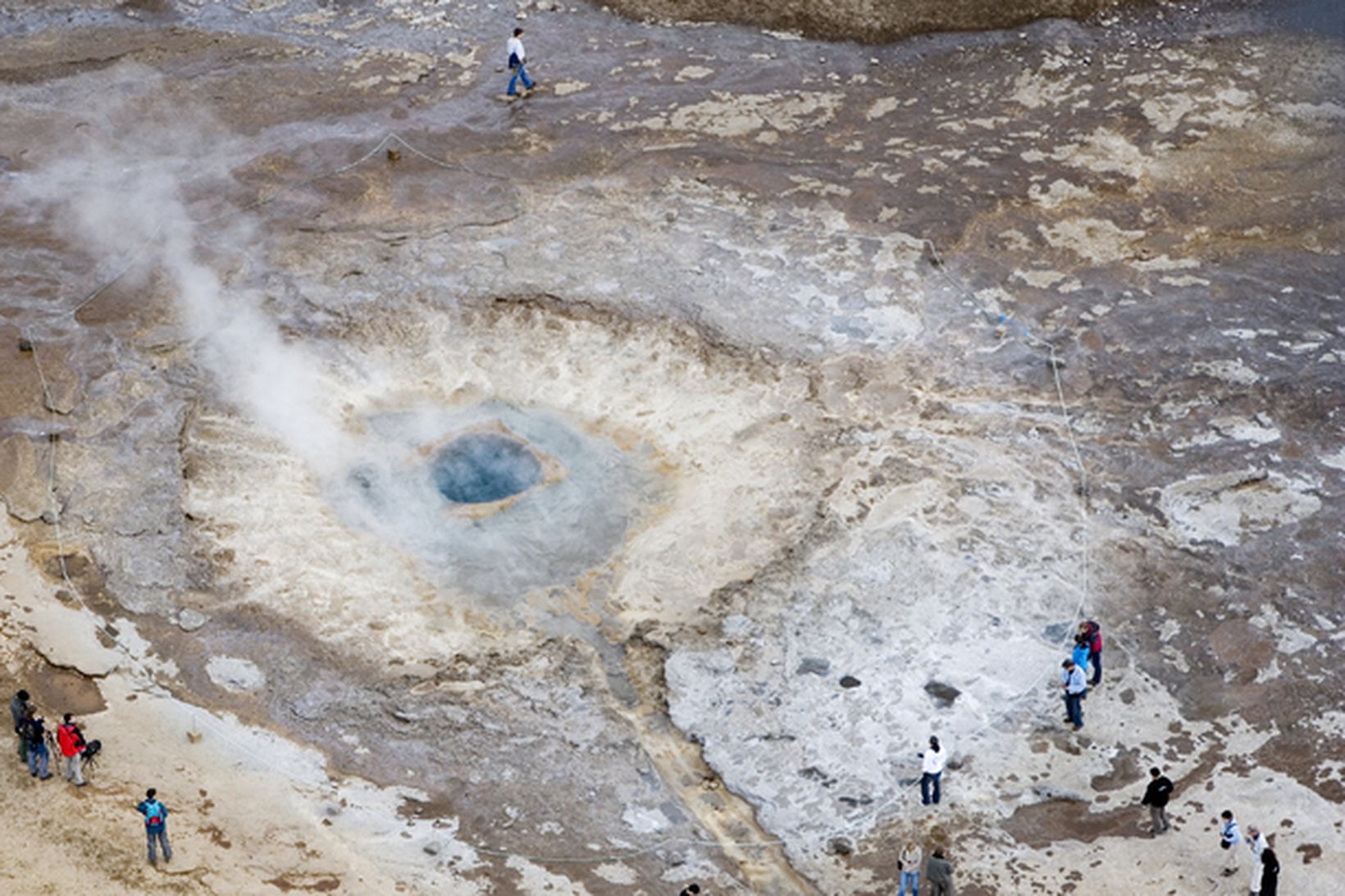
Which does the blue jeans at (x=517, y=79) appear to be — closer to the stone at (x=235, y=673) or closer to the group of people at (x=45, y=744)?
the stone at (x=235, y=673)

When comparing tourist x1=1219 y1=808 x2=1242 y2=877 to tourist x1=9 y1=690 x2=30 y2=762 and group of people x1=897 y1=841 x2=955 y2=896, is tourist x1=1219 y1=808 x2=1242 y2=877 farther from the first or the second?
tourist x1=9 y1=690 x2=30 y2=762

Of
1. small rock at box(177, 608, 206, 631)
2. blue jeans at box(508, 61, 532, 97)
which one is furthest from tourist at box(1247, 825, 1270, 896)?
blue jeans at box(508, 61, 532, 97)

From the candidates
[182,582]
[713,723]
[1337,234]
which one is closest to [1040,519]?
[713,723]

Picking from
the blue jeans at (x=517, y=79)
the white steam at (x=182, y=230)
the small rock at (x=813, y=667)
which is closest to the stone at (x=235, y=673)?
the white steam at (x=182, y=230)

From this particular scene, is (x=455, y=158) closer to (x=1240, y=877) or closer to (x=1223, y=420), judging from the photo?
(x=1223, y=420)

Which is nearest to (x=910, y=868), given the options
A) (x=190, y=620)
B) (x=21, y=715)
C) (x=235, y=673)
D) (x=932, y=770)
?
(x=932, y=770)

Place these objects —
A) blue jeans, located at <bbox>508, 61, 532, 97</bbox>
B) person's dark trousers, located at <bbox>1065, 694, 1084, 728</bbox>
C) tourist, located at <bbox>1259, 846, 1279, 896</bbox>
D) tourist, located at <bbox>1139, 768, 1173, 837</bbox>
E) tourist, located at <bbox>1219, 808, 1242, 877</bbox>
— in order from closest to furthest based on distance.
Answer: tourist, located at <bbox>1259, 846, 1279, 896</bbox>
tourist, located at <bbox>1219, 808, 1242, 877</bbox>
tourist, located at <bbox>1139, 768, 1173, 837</bbox>
person's dark trousers, located at <bbox>1065, 694, 1084, 728</bbox>
blue jeans, located at <bbox>508, 61, 532, 97</bbox>
